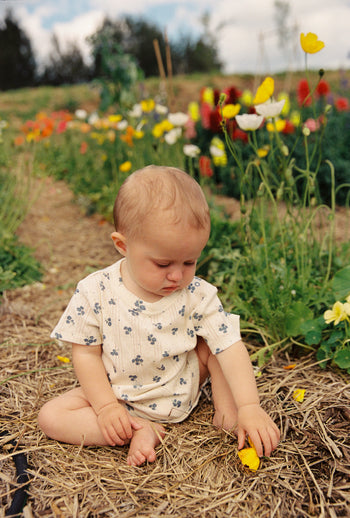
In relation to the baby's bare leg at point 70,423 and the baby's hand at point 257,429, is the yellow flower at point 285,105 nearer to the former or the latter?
the baby's hand at point 257,429

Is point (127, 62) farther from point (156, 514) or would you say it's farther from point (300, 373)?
point (156, 514)

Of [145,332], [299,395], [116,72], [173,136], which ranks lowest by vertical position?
[299,395]

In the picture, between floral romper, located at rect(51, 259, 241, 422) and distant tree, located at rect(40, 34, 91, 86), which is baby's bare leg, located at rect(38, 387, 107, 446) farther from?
distant tree, located at rect(40, 34, 91, 86)

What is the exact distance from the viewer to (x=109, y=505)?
1.13 metres

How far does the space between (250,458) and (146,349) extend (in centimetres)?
42

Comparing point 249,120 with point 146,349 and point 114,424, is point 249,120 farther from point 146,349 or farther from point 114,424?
point 114,424

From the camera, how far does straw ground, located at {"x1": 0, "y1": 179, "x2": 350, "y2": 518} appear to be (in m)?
1.13

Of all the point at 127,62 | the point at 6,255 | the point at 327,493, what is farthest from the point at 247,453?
the point at 127,62

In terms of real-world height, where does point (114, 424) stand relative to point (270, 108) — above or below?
below

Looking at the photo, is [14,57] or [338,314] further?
[14,57]

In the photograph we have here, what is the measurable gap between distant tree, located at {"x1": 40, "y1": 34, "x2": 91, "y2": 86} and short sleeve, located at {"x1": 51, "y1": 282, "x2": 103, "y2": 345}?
72.7 ft

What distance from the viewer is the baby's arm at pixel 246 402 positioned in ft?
4.06

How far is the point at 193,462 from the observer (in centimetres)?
129

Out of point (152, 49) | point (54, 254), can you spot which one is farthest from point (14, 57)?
point (54, 254)
